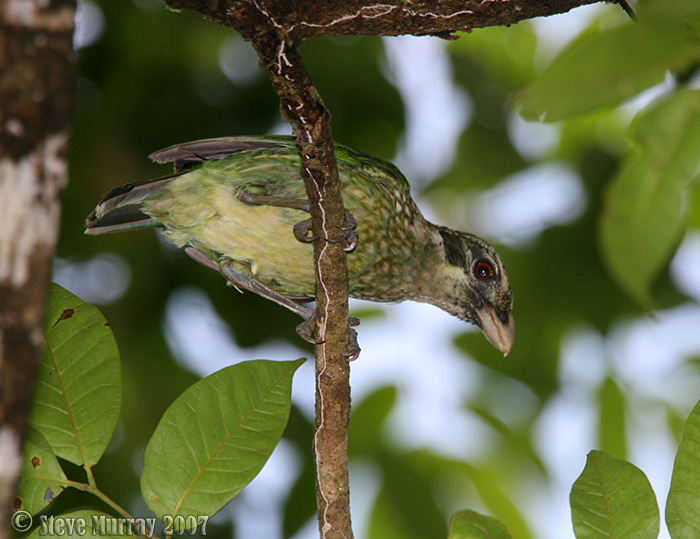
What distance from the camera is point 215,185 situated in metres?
3.23

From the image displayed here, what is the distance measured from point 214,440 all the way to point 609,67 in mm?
1330

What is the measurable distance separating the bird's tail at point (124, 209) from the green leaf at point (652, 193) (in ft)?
6.85

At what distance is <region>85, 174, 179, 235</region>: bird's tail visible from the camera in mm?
3201

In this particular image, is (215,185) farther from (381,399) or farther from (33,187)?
(33,187)

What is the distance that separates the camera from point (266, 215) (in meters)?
3.12

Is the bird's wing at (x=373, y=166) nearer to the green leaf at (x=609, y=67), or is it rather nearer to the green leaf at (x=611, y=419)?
the green leaf at (x=611, y=419)

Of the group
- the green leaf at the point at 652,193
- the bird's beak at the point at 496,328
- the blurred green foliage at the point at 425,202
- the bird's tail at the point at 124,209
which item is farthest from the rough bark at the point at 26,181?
the bird's beak at the point at 496,328

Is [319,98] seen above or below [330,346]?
above

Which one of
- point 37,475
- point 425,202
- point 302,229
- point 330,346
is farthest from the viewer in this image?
point 425,202

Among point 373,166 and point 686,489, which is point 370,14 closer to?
point 686,489

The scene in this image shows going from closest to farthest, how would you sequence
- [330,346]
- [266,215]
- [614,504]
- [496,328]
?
[614,504] < [330,346] < [266,215] < [496,328]

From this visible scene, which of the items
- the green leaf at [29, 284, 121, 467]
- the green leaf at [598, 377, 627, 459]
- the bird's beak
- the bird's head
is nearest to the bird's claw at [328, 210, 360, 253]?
the green leaf at [29, 284, 121, 467]

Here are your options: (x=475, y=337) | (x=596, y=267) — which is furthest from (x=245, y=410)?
(x=596, y=267)

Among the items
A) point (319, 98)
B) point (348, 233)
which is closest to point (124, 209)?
point (348, 233)
